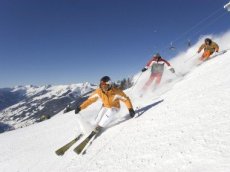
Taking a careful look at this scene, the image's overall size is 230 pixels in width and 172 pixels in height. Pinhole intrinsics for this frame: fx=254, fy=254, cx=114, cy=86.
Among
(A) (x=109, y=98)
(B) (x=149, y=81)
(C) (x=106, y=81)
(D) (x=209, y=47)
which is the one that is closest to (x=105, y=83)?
(C) (x=106, y=81)

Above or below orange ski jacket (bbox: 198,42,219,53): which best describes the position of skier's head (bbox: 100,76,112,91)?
below

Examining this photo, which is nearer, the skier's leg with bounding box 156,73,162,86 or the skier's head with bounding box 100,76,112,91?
the skier's head with bounding box 100,76,112,91

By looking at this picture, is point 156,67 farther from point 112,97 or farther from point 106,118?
point 106,118

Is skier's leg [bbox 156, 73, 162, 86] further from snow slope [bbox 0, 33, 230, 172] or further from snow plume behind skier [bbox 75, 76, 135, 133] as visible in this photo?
snow plume behind skier [bbox 75, 76, 135, 133]

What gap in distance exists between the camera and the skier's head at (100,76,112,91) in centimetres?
1170

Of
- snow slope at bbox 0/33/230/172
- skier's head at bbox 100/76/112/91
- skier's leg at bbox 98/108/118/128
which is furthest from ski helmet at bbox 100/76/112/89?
snow slope at bbox 0/33/230/172

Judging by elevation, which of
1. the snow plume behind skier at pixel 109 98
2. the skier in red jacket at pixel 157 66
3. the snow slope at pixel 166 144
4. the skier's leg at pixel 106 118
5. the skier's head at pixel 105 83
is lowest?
the snow slope at pixel 166 144

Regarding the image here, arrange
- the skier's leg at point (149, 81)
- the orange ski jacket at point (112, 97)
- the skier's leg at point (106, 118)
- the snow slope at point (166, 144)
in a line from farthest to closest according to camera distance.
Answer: the skier's leg at point (149, 81) < the orange ski jacket at point (112, 97) < the skier's leg at point (106, 118) < the snow slope at point (166, 144)

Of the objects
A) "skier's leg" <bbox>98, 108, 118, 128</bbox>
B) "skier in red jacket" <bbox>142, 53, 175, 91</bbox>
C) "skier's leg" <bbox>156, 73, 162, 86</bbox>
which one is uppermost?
"skier in red jacket" <bbox>142, 53, 175, 91</bbox>

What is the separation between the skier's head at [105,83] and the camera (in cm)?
1170

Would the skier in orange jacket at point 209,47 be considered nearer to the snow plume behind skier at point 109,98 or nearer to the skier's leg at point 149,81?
the skier's leg at point 149,81

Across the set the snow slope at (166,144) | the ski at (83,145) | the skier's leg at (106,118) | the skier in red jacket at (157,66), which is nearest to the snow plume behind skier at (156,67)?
the skier in red jacket at (157,66)

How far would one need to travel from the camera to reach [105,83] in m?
11.7

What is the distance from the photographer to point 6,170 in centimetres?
1190
